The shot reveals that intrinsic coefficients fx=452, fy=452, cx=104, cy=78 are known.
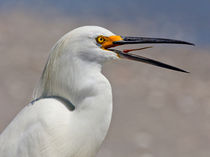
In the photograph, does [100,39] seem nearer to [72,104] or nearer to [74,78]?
[74,78]

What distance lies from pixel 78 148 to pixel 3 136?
681mm

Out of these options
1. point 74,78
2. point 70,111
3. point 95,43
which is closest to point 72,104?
point 70,111

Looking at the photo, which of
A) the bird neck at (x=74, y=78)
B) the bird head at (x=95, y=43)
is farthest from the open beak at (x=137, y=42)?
the bird neck at (x=74, y=78)

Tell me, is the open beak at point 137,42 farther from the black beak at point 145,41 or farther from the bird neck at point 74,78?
the bird neck at point 74,78

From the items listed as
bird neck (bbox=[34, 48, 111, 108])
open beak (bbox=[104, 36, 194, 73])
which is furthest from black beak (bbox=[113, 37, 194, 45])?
bird neck (bbox=[34, 48, 111, 108])

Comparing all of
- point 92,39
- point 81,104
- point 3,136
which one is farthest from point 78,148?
point 92,39

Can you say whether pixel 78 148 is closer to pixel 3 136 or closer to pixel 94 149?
pixel 94 149

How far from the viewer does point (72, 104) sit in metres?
3.87

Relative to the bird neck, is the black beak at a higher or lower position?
higher

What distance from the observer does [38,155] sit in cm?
373

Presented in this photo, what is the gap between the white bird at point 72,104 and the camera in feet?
12.1

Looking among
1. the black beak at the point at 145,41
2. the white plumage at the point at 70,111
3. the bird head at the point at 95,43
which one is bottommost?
the white plumage at the point at 70,111

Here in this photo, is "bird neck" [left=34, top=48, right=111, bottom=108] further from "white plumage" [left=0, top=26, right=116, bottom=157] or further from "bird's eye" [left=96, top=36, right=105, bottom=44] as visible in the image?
→ "bird's eye" [left=96, top=36, right=105, bottom=44]

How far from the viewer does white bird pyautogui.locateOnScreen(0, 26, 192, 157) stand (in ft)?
12.1
